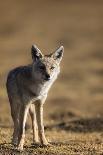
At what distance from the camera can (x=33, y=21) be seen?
2263 inches

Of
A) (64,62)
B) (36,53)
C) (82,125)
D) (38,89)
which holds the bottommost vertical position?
(38,89)

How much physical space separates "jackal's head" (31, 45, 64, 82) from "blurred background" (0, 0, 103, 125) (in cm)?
619

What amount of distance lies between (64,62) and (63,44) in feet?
19.2

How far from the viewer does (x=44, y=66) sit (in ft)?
41.9

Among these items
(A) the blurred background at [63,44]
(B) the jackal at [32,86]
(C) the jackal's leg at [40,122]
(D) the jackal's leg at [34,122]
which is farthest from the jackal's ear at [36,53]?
(A) the blurred background at [63,44]

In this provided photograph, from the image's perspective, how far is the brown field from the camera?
1529 centimetres

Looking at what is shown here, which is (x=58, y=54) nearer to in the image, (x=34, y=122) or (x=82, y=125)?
(x=34, y=122)

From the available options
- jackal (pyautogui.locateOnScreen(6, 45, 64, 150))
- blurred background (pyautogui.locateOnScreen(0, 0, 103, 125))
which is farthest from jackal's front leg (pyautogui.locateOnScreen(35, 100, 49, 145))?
blurred background (pyautogui.locateOnScreen(0, 0, 103, 125))

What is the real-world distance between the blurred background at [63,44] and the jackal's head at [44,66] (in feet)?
20.3

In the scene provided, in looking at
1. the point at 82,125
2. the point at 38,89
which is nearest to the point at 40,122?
the point at 38,89

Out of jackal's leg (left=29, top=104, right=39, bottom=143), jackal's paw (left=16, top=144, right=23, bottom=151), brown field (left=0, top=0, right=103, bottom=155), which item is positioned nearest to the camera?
jackal's paw (left=16, top=144, right=23, bottom=151)

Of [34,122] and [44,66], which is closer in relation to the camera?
[44,66]

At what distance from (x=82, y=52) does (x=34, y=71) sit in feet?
98.5

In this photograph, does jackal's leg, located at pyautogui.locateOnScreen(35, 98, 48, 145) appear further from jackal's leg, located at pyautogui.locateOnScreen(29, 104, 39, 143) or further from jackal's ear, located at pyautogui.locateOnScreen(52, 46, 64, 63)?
jackal's ear, located at pyautogui.locateOnScreen(52, 46, 64, 63)
